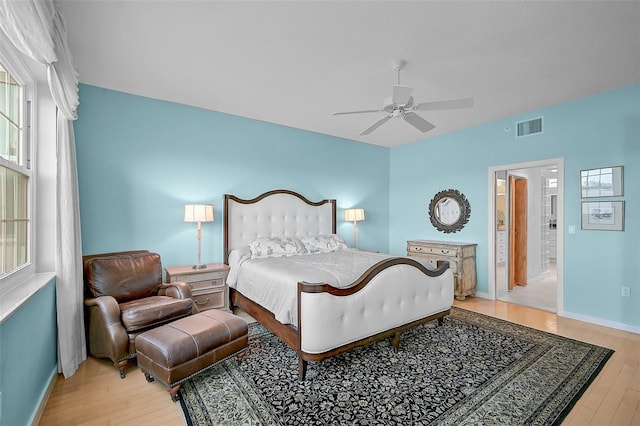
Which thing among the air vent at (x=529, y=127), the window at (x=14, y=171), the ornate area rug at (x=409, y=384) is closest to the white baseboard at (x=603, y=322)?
the ornate area rug at (x=409, y=384)

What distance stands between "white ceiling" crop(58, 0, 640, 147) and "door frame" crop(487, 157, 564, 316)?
863mm

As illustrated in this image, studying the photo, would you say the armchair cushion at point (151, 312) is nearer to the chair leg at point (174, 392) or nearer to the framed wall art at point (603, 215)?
the chair leg at point (174, 392)

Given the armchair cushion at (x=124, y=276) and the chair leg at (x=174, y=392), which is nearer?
the chair leg at (x=174, y=392)

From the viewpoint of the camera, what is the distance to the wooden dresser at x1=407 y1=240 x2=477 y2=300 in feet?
14.7

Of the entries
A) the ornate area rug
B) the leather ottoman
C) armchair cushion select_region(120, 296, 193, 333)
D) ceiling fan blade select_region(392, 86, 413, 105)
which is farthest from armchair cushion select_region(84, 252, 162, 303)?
ceiling fan blade select_region(392, 86, 413, 105)

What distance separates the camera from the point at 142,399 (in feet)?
6.96

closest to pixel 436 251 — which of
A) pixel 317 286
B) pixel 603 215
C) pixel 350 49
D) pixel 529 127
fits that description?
pixel 603 215

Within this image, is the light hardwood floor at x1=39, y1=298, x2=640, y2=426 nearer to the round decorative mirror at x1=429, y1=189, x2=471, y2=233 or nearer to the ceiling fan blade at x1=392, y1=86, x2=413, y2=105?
the round decorative mirror at x1=429, y1=189, x2=471, y2=233

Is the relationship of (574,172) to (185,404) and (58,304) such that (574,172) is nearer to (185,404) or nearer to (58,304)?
(185,404)

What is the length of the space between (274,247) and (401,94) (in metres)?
2.44

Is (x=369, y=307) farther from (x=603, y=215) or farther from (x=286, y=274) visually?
(x=603, y=215)

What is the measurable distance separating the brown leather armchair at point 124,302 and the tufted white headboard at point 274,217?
3.54 feet

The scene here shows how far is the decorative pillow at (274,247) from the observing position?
12.6 feet

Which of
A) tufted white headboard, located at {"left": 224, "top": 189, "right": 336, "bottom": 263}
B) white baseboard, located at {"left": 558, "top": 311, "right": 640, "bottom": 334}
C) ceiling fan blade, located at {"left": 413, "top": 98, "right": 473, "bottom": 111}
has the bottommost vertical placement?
white baseboard, located at {"left": 558, "top": 311, "right": 640, "bottom": 334}
